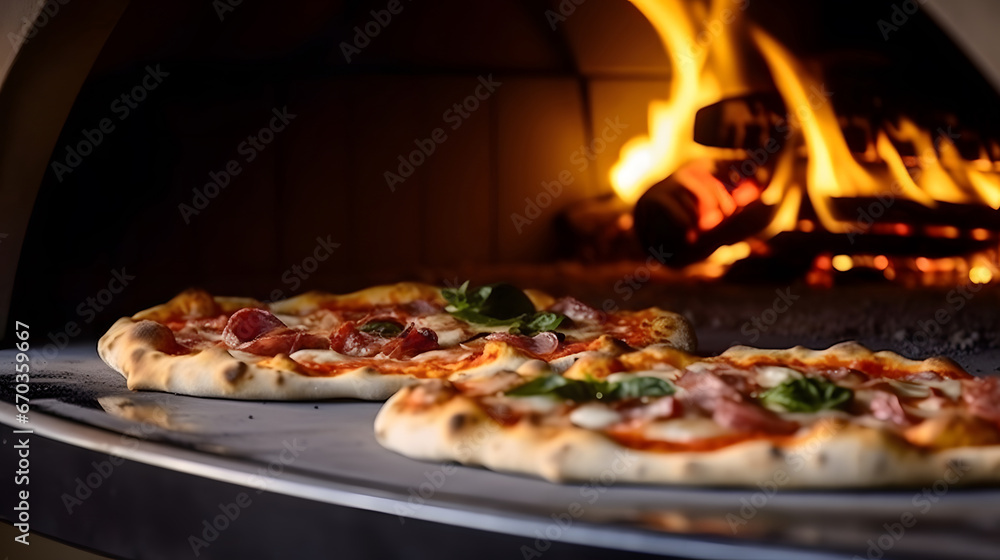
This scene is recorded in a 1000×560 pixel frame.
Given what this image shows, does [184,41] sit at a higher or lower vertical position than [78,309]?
higher

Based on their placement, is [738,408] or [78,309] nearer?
[738,408]

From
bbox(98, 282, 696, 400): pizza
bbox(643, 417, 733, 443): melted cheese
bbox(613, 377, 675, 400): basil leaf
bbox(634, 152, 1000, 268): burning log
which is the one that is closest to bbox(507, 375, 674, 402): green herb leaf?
bbox(613, 377, 675, 400): basil leaf

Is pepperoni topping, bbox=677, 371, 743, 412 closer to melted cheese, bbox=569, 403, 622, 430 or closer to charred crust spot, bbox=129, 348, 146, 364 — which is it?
melted cheese, bbox=569, 403, 622, 430

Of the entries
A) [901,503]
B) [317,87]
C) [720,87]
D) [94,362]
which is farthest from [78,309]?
[901,503]

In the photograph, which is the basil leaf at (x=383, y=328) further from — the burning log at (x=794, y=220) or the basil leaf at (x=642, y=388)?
the burning log at (x=794, y=220)

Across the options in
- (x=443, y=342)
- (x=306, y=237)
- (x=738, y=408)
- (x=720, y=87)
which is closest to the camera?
(x=738, y=408)

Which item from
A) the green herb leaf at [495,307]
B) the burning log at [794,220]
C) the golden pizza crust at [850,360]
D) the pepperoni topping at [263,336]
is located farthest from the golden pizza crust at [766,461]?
the burning log at [794,220]

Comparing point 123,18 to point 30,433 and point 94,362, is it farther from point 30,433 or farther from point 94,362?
point 30,433

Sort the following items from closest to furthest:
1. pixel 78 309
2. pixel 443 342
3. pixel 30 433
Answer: pixel 30 433 → pixel 443 342 → pixel 78 309
